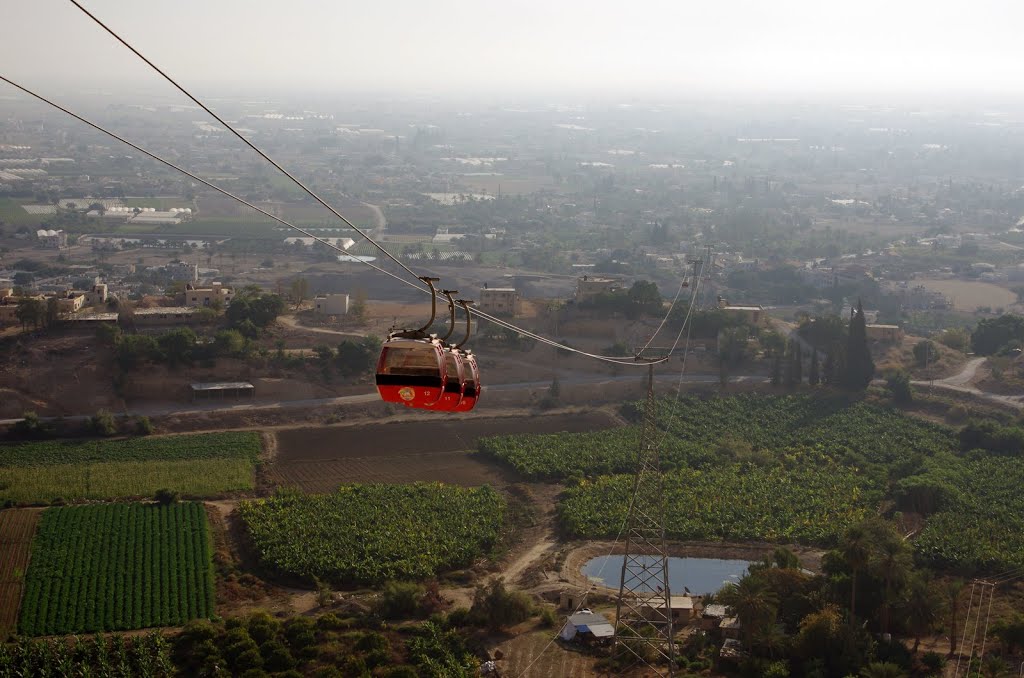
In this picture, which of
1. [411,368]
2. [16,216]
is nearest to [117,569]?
[411,368]

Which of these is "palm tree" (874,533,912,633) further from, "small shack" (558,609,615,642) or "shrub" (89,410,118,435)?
"shrub" (89,410,118,435)

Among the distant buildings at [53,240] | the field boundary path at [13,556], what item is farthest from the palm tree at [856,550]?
the distant buildings at [53,240]

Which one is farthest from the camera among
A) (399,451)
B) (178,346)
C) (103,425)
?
(178,346)

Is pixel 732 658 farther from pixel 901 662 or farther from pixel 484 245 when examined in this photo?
pixel 484 245

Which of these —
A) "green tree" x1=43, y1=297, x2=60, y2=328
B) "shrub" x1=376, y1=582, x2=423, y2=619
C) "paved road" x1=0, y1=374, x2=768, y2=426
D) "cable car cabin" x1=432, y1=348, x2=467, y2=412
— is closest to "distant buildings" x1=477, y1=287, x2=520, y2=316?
"paved road" x1=0, y1=374, x2=768, y2=426

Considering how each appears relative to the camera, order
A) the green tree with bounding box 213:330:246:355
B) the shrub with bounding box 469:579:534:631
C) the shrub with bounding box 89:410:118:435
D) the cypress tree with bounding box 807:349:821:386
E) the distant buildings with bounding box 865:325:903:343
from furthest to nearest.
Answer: the distant buildings with bounding box 865:325:903:343, the cypress tree with bounding box 807:349:821:386, the green tree with bounding box 213:330:246:355, the shrub with bounding box 89:410:118:435, the shrub with bounding box 469:579:534:631

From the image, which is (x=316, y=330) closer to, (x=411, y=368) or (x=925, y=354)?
(x=925, y=354)
